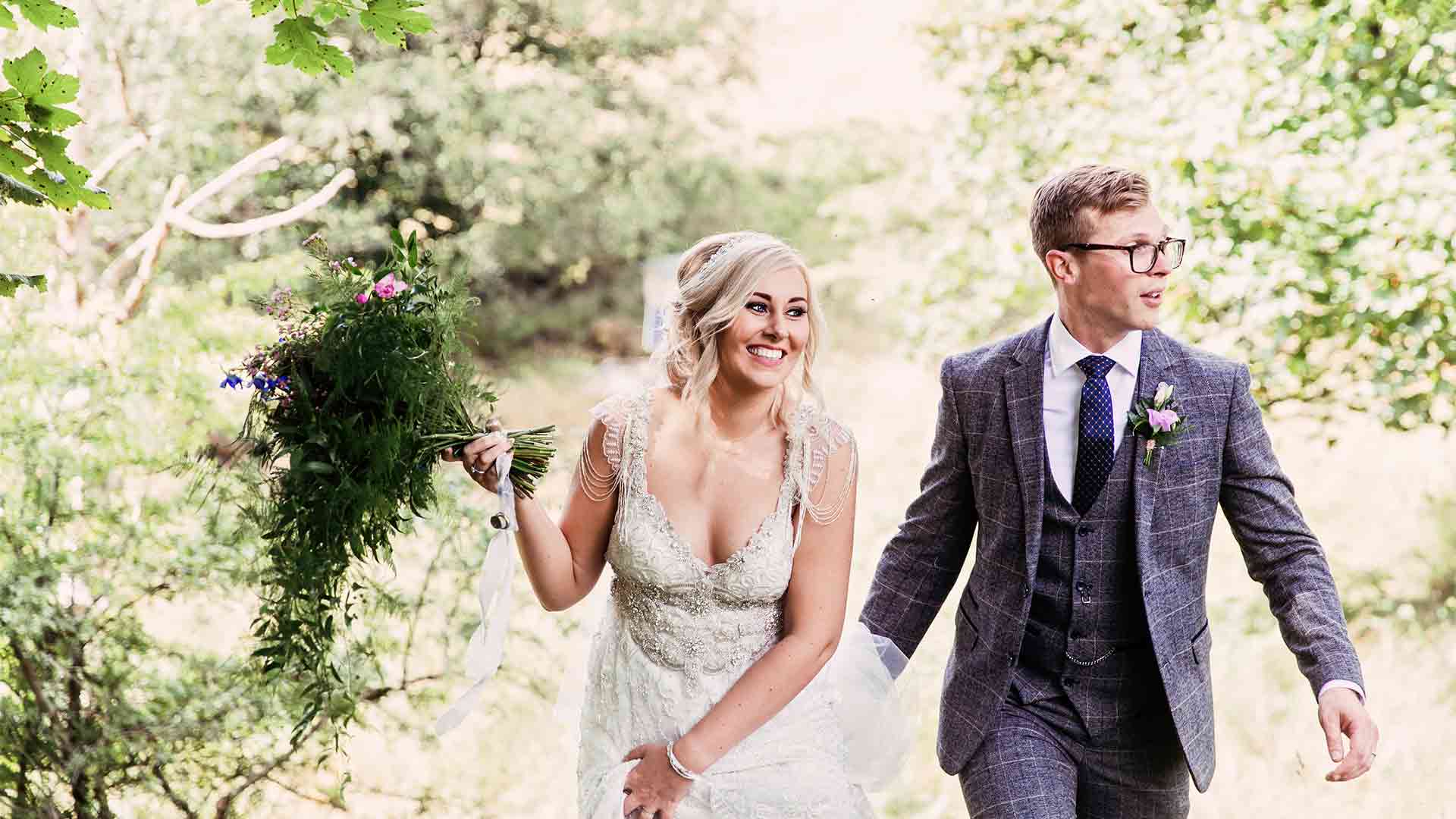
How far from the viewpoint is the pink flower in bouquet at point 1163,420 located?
2994 millimetres

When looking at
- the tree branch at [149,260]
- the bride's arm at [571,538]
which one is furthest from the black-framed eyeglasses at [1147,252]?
the tree branch at [149,260]

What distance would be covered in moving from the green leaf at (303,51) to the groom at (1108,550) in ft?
4.98

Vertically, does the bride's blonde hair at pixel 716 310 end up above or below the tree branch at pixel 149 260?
below

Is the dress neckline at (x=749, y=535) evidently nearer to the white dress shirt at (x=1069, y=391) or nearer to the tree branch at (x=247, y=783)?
the white dress shirt at (x=1069, y=391)

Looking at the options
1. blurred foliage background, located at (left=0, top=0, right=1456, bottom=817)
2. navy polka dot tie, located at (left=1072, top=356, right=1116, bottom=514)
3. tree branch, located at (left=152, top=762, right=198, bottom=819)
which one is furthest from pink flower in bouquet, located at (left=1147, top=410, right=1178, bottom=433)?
tree branch, located at (left=152, top=762, right=198, bottom=819)

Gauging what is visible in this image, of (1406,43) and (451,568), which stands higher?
(1406,43)

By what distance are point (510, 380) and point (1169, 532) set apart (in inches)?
227

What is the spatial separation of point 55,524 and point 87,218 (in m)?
2.13

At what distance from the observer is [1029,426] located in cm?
312

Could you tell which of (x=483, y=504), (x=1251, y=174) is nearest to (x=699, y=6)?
(x=1251, y=174)

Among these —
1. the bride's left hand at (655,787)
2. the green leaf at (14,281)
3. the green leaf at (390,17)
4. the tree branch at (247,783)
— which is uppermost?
the green leaf at (390,17)

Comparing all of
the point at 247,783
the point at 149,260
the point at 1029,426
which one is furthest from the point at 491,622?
the point at 149,260

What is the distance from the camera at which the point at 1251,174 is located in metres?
6.39

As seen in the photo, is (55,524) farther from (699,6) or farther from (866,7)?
(866,7)
